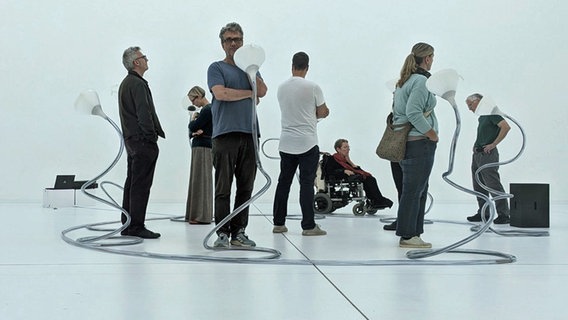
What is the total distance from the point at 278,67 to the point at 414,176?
6.54m

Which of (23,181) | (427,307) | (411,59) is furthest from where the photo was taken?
(23,181)

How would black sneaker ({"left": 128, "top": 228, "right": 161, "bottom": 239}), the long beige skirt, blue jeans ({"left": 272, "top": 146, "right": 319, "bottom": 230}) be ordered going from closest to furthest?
black sneaker ({"left": 128, "top": 228, "right": 161, "bottom": 239}) < blue jeans ({"left": 272, "top": 146, "right": 319, "bottom": 230}) < the long beige skirt

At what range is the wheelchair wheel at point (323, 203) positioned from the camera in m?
7.62

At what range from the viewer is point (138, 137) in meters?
4.55

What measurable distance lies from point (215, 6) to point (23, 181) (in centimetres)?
362

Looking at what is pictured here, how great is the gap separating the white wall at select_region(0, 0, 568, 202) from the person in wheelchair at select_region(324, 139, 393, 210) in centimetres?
236

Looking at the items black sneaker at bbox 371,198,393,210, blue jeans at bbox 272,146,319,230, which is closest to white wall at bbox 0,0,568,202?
black sneaker at bbox 371,198,393,210

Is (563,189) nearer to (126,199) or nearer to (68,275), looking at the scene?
Result: (126,199)

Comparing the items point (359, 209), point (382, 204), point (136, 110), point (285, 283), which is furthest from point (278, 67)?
point (285, 283)

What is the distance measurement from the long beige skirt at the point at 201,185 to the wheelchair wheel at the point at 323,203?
1.95 meters

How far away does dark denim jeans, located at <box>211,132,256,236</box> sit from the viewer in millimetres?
3789

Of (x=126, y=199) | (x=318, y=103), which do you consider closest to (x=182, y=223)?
(x=126, y=199)

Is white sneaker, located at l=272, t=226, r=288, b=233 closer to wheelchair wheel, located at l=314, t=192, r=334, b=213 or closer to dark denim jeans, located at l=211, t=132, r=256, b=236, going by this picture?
dark denim jeans, located at l=211, t=132, r=256, b=236

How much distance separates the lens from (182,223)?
6.09 meters
